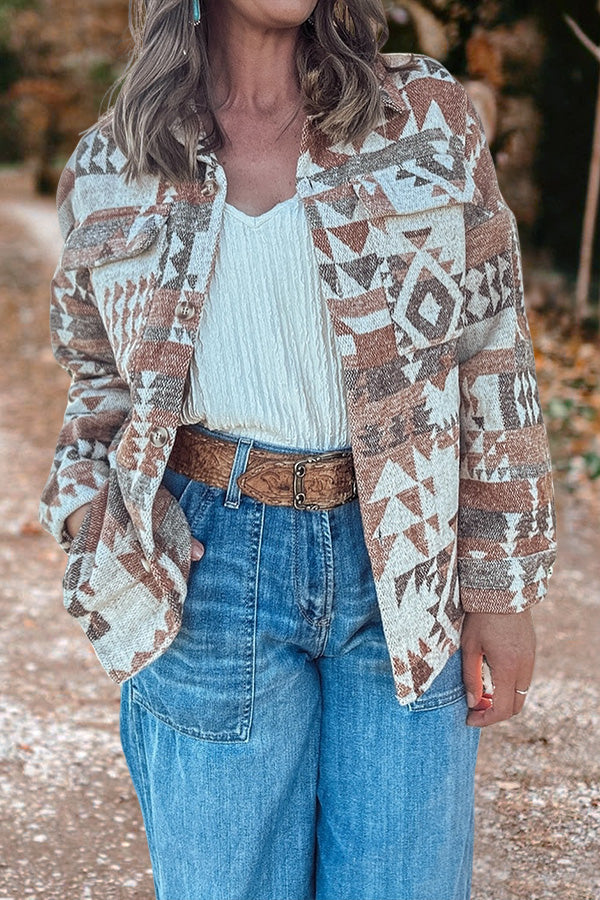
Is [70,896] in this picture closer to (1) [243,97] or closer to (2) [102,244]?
(2) [102,244]

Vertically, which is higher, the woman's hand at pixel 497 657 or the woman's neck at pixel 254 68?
the woman's neck at pixel 254 68

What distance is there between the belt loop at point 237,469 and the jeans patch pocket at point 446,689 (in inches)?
17.5

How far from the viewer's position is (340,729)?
1778 mm

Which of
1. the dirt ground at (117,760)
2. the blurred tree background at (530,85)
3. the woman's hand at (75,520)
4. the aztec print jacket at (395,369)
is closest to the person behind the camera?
the aztec print jacket at (395,369)

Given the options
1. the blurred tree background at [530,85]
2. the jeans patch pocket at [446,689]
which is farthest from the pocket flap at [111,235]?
the blurred tree background at [530,85]

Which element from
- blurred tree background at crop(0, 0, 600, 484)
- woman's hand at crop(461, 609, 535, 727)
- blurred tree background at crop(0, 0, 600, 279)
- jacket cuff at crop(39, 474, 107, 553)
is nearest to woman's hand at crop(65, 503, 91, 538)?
jacket cuff at crop(39, 474, 107, 553)

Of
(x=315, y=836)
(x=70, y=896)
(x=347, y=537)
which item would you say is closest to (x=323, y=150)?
(x=347, y=537)

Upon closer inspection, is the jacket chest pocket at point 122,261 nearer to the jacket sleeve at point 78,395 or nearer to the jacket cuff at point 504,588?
the jacket sleeve at point 78,395

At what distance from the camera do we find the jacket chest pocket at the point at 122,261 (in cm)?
177

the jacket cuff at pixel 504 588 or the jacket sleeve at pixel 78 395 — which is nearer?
the jacket cuff at pixel 504 588

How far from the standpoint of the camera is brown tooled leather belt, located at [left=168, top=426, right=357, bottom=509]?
171 centimetres

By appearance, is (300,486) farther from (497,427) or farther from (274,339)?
(497,427)

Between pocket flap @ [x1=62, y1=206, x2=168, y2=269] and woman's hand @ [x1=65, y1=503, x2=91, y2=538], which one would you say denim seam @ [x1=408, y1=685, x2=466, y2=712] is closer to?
woman's hand @ [x1=65, y1=503, x2=91, y2=538]

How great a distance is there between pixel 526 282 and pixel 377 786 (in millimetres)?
6295
